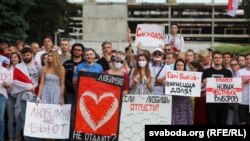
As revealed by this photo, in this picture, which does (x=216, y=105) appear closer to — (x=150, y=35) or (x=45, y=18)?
(x=150, y=35)

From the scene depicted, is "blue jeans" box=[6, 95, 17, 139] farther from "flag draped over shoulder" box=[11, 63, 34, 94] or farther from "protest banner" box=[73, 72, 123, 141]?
"protest banner" box=[73, 72, 123, 141]

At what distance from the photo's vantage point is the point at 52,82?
1101 cm

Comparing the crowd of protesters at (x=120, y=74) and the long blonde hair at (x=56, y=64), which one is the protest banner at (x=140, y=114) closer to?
the crowd of protesters at (x=120, y=74)

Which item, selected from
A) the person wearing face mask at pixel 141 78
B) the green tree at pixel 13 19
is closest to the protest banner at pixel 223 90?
the person wearing face mask at pixel 141 78

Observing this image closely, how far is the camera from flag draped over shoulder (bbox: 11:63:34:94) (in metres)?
11.4

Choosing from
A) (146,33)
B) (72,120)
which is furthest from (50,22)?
(72,120)

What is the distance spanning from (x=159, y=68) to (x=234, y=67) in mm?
1612

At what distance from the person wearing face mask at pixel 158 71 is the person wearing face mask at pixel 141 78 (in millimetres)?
215

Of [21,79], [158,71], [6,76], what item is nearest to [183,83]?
[158,71]

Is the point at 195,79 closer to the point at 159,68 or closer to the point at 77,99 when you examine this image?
the point at 159,68

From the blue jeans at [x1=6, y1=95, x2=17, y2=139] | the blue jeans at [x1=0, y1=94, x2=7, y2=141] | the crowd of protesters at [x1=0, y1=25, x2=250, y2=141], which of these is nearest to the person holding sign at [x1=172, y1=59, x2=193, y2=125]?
the crowd of protesters at [x1=0, y1=25, x2=250, y2=141]

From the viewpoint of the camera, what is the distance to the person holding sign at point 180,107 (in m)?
11.2

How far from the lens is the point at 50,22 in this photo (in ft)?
187

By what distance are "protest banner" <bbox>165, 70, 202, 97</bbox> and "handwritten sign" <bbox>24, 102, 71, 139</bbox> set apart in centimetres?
180
